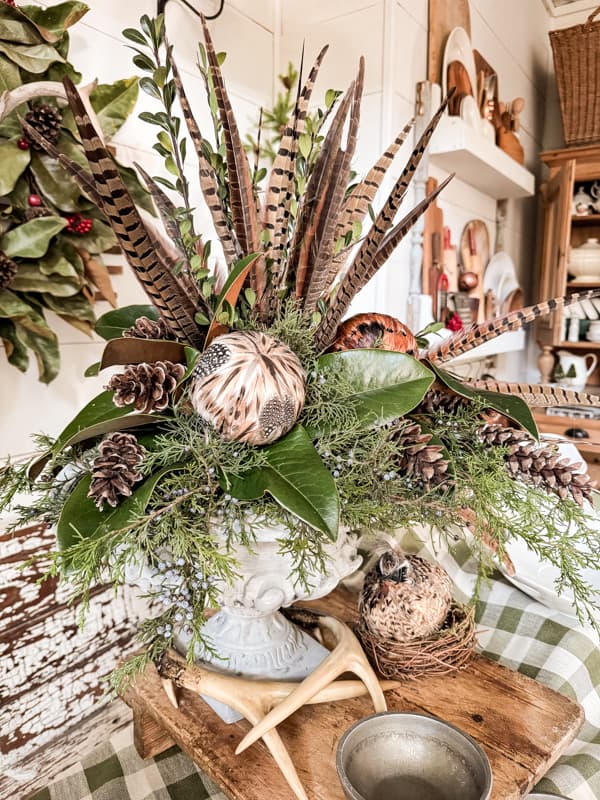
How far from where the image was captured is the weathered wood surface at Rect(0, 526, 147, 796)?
74 cm

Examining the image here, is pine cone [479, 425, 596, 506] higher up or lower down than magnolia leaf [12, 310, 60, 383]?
lower down

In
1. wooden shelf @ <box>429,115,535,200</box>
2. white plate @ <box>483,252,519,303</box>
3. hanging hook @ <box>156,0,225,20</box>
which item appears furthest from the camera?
white plate @ <box>483,252,519,303</box>

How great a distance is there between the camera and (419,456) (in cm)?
47

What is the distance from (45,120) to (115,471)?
0.60 metres

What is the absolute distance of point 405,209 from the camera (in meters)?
1.46

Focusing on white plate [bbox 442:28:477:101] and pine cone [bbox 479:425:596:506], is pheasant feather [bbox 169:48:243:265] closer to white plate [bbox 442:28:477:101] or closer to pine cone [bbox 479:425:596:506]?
pine cone [bbox 479:425:596:506]

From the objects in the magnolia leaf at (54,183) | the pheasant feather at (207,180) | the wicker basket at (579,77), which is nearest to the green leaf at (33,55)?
the magnolia leaf at (54,183)

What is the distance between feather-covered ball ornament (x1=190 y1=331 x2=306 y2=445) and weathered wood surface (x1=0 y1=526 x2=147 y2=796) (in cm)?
44

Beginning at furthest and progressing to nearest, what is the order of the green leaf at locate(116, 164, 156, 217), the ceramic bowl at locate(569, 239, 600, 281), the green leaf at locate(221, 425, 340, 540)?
the ceramic bowl at locate(569, 239, 600, 281) < the green leaf at locate(116, 164, 156, 217) < the green leaf at locate(221, 425, 340, 540)

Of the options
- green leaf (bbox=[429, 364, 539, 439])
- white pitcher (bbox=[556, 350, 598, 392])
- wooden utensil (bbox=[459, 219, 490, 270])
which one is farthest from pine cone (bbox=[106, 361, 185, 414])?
white pitcher (bbox=[556, 350, 598, 392])

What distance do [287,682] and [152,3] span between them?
113cm

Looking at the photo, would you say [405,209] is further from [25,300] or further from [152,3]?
[25,300]

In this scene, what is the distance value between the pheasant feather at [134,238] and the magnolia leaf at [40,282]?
393mm

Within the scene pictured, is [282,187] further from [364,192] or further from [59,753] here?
[59,753]
